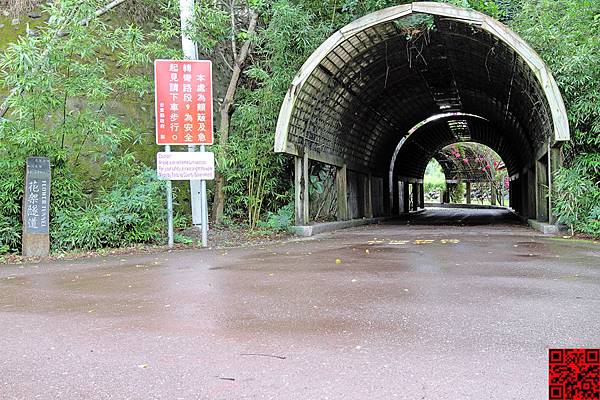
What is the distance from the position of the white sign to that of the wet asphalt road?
216 cm

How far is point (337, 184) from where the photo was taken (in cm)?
1269

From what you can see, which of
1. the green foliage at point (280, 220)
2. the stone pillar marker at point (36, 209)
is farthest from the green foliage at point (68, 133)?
the green foliage at point (280, 220)

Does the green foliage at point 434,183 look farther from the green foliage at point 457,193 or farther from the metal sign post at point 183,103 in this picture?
the metal sign post at point 183,103

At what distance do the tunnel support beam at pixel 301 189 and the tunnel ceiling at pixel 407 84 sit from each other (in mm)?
276

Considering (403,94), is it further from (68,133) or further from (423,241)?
(68,133)

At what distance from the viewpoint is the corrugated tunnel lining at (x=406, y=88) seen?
945 cm

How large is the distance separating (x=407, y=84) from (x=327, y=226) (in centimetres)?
486

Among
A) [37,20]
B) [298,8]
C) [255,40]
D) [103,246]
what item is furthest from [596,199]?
[37,20]

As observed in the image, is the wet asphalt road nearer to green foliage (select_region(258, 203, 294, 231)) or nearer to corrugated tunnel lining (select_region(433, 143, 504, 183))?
green foliage (select_region(258, 203, 294, 231))

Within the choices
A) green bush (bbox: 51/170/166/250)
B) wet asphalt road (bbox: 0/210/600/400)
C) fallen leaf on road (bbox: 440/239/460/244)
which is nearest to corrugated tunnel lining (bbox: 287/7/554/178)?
fallen leaf on road (bbox: 440/239/460/244)

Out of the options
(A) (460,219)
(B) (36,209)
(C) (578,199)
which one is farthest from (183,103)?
(A) (460,219)

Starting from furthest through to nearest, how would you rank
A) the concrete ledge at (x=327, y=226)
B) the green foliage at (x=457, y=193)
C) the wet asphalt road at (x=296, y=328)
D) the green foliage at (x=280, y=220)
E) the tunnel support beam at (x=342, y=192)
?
the green foliage at (x=457, y=193) → the tunnel support beam at (x=342, y=192) → the green foliage at (x=280, y=220) → the concrete ledge at (x=327, y=226) → the wet asphalt road at (x=296, y=328)

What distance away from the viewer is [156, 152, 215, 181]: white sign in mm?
7770

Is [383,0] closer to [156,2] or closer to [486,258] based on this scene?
[156,2]
